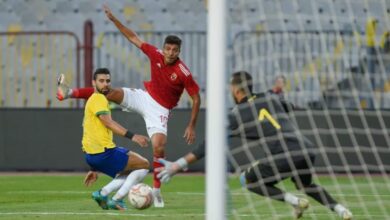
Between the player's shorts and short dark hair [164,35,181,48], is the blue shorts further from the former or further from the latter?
the player's shorts

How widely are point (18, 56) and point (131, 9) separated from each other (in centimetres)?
284

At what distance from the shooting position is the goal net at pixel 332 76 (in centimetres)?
1955

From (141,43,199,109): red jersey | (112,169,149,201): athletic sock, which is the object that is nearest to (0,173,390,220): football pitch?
(112,169,149,201): athletic sock

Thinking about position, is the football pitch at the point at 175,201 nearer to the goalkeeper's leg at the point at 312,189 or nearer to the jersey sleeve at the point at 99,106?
the goalkeeper's leg at the point at 312,189

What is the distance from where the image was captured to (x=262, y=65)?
21.1m

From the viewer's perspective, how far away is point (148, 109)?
13.9m

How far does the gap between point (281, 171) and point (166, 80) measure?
3425 millimetres

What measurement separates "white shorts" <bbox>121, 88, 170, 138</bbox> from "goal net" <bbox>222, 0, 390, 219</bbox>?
514cm

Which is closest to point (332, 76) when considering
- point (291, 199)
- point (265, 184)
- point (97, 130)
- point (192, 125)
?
point (192, 125)

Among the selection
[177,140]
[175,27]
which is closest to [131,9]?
[175,27]

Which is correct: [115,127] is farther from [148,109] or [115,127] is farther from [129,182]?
[148,109]

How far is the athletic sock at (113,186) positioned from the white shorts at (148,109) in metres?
1.29

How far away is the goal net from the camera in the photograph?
770 inches

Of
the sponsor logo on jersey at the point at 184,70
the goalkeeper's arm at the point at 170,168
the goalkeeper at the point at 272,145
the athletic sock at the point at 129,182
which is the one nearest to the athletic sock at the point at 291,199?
the goalkeeper at the point at 272,145
